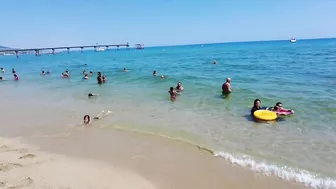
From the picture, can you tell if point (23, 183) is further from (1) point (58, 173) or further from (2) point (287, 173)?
(2) point (287, 173)

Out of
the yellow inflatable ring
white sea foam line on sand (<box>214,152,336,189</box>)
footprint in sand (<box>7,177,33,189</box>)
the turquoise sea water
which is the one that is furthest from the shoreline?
the yellow inflatable ring

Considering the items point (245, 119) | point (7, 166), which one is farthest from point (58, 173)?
point (245, 119)

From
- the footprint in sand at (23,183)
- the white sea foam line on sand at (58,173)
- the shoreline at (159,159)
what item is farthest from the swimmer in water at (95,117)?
the footprint in sand at (23,183)

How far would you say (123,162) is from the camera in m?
7.02

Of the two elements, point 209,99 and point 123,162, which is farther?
point 209,99

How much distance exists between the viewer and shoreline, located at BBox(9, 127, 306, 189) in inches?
→ 231

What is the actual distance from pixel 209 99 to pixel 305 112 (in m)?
4.64

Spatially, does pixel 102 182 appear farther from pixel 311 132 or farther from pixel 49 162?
pixel 311 132

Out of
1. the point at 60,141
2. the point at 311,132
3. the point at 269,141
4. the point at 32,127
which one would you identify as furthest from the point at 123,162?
the point at 311,132

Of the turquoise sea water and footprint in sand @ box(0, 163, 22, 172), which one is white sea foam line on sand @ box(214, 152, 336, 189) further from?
footprint in sand @ box(0, 163, 22, 172)

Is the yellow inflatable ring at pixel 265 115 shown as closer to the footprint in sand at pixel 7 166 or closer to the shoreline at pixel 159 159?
the shoreline at pixel 159 159

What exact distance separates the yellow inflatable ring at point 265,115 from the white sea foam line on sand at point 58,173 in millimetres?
5587

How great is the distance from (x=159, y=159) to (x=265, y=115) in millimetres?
4847

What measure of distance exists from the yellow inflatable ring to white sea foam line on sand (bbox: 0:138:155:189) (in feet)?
18.3
